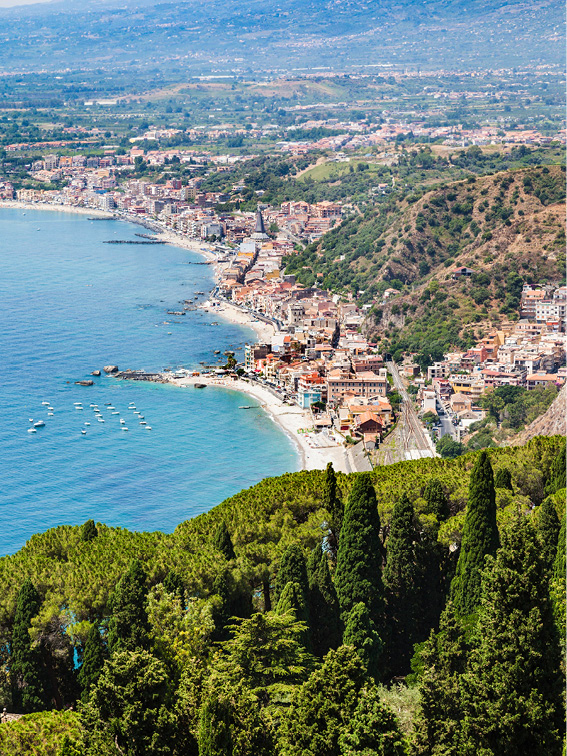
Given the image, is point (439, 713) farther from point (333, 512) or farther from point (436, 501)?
point (436, 501)

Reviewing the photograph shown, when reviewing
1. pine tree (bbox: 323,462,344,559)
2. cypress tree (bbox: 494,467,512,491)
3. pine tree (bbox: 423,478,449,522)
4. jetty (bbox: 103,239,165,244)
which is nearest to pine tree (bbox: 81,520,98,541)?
pine tree (bbox: 323,462,344,559)

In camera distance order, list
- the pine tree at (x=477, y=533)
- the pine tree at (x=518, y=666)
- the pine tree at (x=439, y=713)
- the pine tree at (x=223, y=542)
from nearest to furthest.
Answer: the pine tree at (x=518, y=666) < the pine tree at (x=439, y=713) < the pine tree at (x=477, y=533) < the pine tree at (x=223, y=542)

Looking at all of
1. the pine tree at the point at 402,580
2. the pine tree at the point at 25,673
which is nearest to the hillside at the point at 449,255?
the pine tree at the point at 402,580

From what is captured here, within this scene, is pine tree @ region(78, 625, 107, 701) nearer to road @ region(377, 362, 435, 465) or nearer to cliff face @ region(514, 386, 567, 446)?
cliff face @ region(514, 386, 567, 446)

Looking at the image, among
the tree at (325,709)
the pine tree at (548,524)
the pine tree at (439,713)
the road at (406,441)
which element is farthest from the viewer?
the road at (406,441)

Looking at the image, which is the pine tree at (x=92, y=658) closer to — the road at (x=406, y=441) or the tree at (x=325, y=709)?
the tree at (x=325, y=709)

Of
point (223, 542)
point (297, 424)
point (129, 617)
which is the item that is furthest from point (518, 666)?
point (297, 424)
